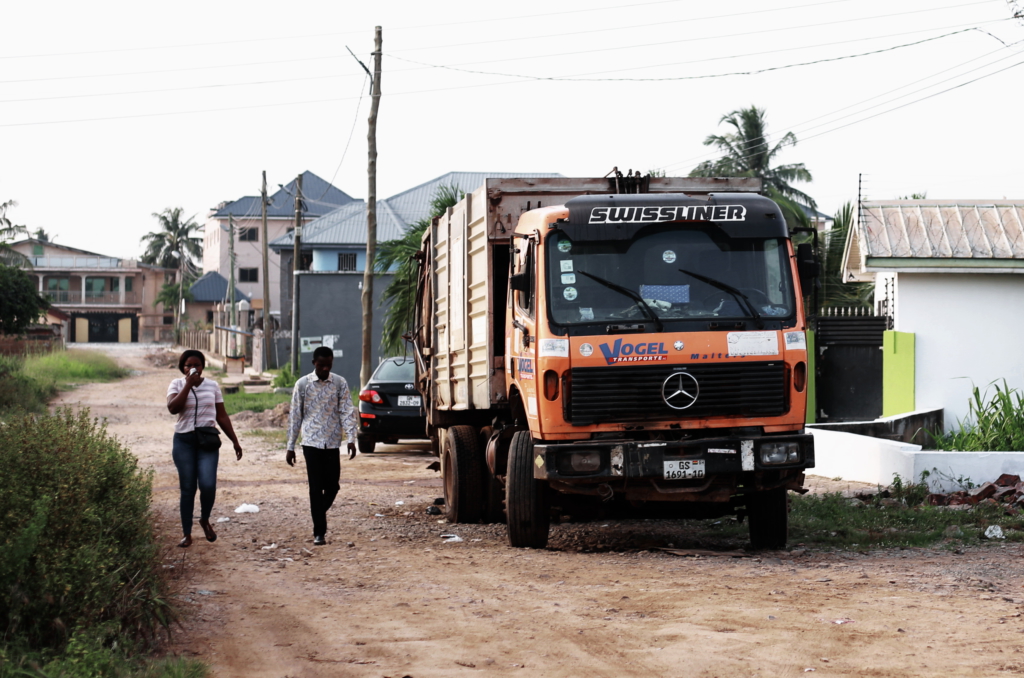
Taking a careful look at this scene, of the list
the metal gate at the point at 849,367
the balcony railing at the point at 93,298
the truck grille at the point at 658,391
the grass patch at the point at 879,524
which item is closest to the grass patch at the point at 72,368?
the metal gate at the point at 849,367

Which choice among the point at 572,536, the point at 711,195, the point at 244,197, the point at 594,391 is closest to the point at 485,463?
the point at 572,536

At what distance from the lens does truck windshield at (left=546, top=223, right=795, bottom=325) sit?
873cm

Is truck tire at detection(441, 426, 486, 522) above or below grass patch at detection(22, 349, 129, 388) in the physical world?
below

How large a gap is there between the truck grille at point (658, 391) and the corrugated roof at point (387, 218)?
4204 cm

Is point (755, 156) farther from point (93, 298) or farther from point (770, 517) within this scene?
point (93, 298)

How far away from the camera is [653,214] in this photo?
8.91 meters

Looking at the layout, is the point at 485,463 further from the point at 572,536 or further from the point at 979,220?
the point at 979,220

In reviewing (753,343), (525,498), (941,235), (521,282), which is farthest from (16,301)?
(753,343)

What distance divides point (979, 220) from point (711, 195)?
30.2 ft

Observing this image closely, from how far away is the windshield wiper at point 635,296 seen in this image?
28.2ft

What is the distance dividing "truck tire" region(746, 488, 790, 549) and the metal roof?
7711mm

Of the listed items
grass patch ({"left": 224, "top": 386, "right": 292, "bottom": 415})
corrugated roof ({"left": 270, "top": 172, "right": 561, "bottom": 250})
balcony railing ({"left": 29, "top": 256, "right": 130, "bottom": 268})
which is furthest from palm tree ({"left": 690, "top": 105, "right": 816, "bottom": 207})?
balcony railing ({"left": 29, "top": 256, "right": 130, "bottom": 268})

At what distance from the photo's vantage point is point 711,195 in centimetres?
915

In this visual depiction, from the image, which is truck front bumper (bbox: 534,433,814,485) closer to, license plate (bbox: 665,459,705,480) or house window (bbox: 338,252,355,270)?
license plate (bbox: 665,459,705,480)
